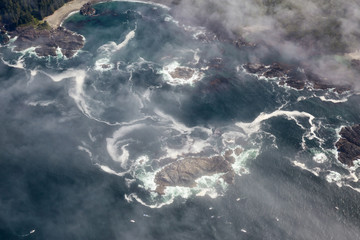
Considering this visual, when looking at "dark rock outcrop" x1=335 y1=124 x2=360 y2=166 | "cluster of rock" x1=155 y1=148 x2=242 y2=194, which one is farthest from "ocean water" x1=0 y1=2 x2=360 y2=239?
"dark rock outcrop" x1=335 y1=124 x2=360 y2=166

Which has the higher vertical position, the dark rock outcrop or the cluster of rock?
the dark rock outcrop

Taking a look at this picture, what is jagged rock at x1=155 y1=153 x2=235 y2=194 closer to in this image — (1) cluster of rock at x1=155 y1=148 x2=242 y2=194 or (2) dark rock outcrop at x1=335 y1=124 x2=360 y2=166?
(1) cluster of rock at x1=155 y1=148 x2=242 y2=194

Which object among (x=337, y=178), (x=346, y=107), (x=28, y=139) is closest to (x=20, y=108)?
(x=28, y=139)

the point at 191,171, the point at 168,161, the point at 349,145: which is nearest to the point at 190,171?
the point at 191,171

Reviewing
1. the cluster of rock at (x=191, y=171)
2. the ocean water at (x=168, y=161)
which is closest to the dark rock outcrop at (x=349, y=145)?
the ocean water at (x=168, y=161)

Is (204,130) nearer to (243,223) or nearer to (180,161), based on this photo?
(180,161)

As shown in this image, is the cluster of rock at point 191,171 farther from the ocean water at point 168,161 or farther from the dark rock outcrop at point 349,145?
the dark rock outcrop at point 349,145
